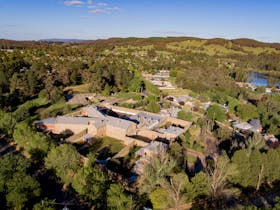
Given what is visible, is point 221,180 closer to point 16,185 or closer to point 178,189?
point 178,189

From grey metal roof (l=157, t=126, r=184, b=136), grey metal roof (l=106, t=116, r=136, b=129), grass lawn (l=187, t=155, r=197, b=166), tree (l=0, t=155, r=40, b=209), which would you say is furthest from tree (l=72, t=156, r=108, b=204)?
grey metal roof (l=157, t=126, r=184, b=136)

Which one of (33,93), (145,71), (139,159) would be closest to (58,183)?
(139,159)

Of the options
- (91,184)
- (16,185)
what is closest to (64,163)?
(91,184)

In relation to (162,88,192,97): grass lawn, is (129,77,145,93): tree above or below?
above

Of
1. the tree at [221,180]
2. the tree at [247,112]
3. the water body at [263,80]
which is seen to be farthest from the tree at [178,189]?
the water body at [263,80]

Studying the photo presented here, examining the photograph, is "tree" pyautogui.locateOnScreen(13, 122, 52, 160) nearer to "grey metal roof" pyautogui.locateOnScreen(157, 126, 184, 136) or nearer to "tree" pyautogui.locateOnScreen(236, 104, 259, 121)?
"grey metal roof" pyautogui.locateOnScreen(157, 126, 184, 136)
